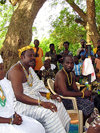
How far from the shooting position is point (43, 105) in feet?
9.05

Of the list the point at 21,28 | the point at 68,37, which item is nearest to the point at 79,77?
the point at 21,28

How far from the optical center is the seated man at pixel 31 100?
271cm

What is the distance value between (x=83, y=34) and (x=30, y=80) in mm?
12057

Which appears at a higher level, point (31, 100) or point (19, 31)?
point (19, 31)

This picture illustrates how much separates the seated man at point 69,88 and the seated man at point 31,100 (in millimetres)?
343

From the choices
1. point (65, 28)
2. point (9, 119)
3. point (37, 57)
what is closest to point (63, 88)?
point (9, 119)

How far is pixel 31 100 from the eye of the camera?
275 cm

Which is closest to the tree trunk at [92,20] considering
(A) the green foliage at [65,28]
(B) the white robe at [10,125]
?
(A) the green foliage at [65,28]

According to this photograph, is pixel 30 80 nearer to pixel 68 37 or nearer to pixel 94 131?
pixel 94 131

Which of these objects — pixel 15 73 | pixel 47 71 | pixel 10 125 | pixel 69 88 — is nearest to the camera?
pixel 10 125

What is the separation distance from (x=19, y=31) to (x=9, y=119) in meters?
4.77

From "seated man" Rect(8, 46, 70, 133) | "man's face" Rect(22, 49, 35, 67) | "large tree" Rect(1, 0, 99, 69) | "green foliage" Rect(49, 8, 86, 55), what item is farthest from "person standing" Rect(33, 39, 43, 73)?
"green foliage" Rect(49, 8, 86, 55)

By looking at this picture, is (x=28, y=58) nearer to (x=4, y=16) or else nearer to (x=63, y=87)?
(x=63, y=87)

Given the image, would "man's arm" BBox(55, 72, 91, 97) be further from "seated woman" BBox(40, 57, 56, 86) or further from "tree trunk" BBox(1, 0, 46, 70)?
"tree trunk" BBox(1, 0, 46, 70)
